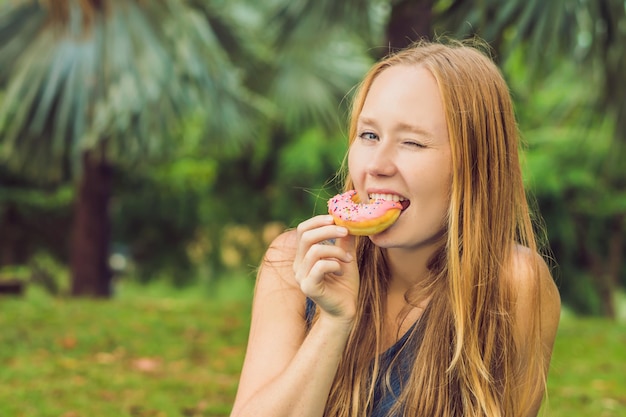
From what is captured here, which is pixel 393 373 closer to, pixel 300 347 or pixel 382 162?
pixel 300 347

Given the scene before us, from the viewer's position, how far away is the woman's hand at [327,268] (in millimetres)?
1750

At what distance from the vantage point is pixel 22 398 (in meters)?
4.29

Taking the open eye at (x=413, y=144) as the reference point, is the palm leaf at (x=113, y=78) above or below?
above

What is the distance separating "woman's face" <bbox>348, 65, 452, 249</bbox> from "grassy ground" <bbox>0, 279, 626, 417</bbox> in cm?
236

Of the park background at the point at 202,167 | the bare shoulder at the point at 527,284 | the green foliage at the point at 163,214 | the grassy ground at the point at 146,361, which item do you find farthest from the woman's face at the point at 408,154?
the green foliage at the point at 163,214

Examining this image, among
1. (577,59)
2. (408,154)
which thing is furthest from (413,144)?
(577,59)

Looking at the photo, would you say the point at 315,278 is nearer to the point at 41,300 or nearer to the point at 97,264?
the point at 41,300

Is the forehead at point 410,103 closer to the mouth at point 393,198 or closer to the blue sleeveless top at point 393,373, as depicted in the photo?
the mouth at point 393,198

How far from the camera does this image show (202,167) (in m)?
12.7

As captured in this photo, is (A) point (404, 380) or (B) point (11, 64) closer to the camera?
(A) point (404, 380)

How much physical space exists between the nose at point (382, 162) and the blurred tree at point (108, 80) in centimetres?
540

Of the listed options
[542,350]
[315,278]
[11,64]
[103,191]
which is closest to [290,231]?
[315,278]

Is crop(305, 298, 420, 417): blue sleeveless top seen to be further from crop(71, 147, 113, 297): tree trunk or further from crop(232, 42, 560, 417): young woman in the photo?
crop(71, 147, 113, 297): tree trunk

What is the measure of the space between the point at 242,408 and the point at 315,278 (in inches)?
13.2
